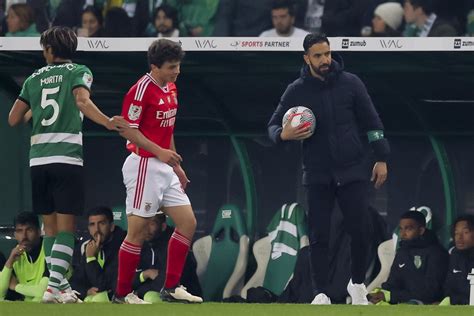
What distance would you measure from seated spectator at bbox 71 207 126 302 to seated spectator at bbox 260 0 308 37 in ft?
8.16

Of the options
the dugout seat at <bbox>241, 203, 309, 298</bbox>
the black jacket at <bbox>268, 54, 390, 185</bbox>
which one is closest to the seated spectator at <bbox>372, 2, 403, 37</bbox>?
the black jacket at <bbox>268, 54, 390, 185</bbox>

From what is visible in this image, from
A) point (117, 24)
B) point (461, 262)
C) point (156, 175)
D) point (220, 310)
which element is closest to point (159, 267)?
point (117, 24)

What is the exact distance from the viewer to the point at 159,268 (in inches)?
567

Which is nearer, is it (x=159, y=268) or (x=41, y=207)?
(x=41, y=207)

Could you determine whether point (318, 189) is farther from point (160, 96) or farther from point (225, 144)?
point (225, 144)

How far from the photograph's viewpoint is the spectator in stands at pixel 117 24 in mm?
13677

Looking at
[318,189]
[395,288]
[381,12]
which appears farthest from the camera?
[395,288]

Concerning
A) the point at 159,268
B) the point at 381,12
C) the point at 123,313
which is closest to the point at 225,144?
the point at 159,268

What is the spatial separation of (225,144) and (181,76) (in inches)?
51.7

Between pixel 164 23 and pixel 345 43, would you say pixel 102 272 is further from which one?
pixel 345 43

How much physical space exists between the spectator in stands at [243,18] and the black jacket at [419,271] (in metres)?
2.39

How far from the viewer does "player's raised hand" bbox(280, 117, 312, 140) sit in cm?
1080

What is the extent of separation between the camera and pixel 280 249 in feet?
50.5

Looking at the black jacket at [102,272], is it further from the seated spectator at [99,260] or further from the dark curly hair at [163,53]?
the dark curly hair at [163,53]
